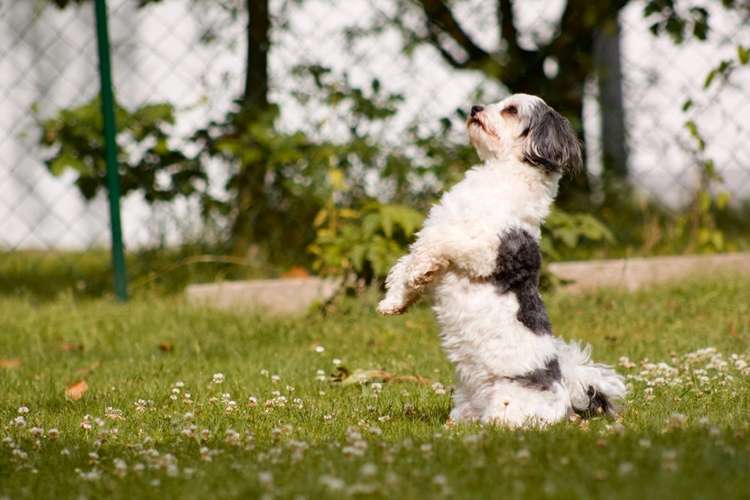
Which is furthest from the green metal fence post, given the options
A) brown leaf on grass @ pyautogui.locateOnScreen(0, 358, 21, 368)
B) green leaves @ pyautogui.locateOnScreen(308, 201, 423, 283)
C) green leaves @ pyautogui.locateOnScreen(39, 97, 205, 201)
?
brown leaf on grass @ pyautogui.locateOnScreen(0, 358, 21, 368)

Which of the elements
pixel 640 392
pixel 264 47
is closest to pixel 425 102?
pixel 264 47

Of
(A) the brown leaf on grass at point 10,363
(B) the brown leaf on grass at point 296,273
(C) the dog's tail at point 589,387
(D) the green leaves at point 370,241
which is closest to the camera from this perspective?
(C) the dog's tail at point 589,387

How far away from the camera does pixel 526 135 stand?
4.11 meters

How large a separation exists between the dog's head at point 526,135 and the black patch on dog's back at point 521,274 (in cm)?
29

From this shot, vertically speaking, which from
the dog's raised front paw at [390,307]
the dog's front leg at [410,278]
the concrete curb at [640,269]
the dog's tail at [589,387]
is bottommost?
the concrete curb at [640,269]

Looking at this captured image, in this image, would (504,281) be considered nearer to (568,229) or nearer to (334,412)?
(334,412)

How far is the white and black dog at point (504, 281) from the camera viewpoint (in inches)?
Result: 154

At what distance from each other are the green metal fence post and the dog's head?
393cm

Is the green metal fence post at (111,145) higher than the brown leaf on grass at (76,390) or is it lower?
higher

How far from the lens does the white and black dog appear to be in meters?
3.92

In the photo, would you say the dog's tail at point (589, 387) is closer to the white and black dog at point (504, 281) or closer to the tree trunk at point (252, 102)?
the white and black dog at point (504, 281)

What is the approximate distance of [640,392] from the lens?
4598 millimetres

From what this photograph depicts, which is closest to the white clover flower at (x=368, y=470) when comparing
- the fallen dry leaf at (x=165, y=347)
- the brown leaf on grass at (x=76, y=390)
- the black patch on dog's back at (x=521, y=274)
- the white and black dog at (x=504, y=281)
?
the white and black dog at (x=504, y=281)

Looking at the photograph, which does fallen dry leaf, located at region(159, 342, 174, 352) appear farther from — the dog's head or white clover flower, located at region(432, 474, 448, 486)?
white clover flower, located at region(432, 474, 448, 486)
